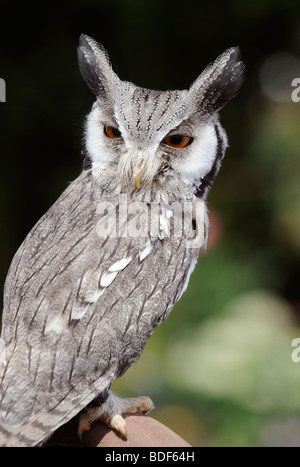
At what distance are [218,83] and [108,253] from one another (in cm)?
52

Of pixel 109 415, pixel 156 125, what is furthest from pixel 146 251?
pixel 109 415

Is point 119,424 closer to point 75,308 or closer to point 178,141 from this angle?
point 75,308

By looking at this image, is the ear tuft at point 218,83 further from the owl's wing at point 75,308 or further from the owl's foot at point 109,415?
the owl's foot at point 109,415

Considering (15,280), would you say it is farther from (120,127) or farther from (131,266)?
(120,127)

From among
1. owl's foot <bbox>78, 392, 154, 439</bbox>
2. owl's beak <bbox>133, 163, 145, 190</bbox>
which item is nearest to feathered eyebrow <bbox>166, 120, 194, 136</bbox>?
owl's beak <bbox>133, 163, 145, 190</bbox>

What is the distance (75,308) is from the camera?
1.54m

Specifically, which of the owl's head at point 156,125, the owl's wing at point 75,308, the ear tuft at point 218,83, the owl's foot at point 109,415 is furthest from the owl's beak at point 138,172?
the owl's foot at point 109,415

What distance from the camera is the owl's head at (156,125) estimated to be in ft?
5.07

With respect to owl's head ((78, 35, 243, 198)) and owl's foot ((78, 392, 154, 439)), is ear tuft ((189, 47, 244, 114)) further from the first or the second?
owl's foot ((78, 392, 154, 439))

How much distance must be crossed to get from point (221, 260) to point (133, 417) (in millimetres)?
2252

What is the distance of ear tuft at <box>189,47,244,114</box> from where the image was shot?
163 centimetres

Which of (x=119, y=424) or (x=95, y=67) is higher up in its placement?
(x=95, y=67)
